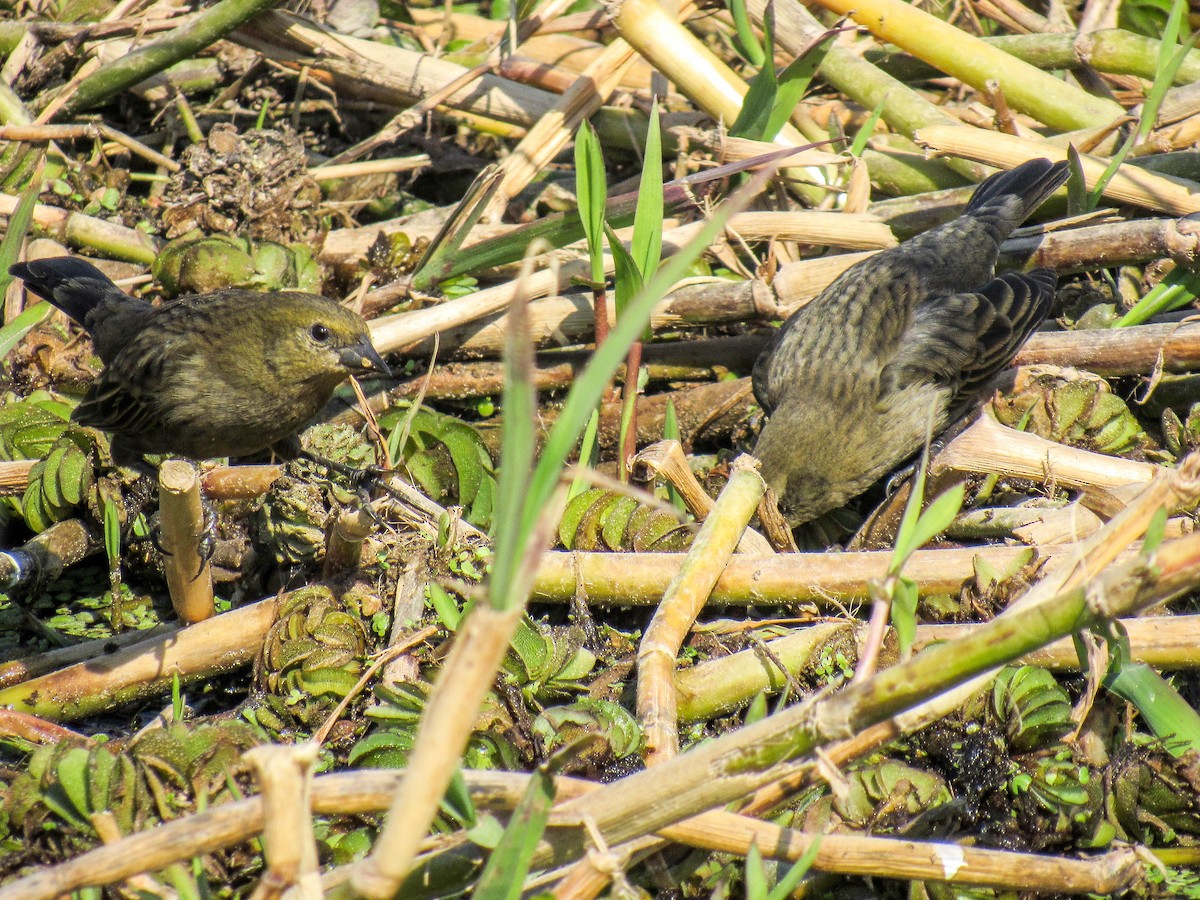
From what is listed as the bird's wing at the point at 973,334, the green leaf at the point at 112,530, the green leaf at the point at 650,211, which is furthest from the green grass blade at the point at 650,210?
the green leaf at the point at 112,530

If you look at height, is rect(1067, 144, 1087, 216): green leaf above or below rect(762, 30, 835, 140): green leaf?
below

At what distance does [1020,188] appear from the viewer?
503 centimetres

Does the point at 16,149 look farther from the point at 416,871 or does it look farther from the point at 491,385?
the point at 416,871

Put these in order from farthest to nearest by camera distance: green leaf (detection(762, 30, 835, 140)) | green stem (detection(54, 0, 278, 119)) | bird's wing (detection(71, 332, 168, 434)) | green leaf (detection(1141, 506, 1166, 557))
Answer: green stem (detection(54, 0, 278, 119)) < green leaf (detection(762, 30, 835, 140)) < bird's wing (detection(71, 332, 168, 434)) < green leaf (detection(1141, 506, 1166, 557))

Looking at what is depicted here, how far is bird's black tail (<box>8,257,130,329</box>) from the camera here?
195 inches

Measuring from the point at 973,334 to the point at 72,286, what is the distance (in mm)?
3628

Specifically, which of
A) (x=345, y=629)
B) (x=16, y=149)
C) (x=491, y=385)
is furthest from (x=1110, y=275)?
(x=16, y=149)

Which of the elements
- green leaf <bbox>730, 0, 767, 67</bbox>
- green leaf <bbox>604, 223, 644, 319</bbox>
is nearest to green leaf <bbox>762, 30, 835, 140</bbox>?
green leaf <bbox>730, 0, 767, 67</bbox>

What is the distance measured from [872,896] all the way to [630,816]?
1.32 metres

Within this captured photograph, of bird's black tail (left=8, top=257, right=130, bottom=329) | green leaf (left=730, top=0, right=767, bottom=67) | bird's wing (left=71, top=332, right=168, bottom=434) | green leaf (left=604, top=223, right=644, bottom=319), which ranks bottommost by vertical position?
bird's wing (left=71, top=332, right=168, bottom=434)

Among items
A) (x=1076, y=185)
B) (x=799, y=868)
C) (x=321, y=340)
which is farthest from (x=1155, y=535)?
(x=1076, y=185)

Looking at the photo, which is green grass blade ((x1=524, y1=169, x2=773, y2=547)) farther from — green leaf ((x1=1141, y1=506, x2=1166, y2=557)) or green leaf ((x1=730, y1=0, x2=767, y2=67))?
green leaf ((x1=730, y1=0, x2=767, y2=67))

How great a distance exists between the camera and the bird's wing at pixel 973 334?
4.82 m

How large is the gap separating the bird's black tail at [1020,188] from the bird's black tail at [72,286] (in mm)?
3580
